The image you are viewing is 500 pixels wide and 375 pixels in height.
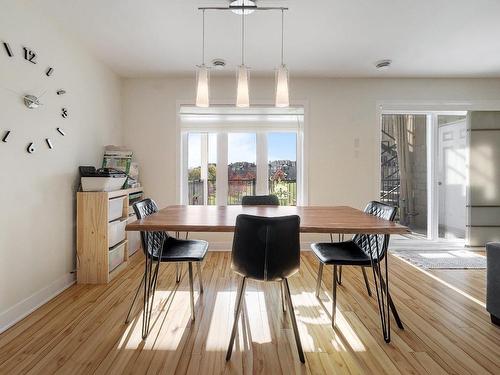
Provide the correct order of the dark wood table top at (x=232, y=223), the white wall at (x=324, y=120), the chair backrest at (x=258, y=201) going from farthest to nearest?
the white wall at (x=324, y=120), the chair backrest at (x=258, y=201), the dark wood table top at (x=232, y=223)

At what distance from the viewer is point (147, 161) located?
3.72m

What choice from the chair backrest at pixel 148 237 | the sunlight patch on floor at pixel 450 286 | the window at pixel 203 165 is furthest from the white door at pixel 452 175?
the chair backrest at pixel 148 237

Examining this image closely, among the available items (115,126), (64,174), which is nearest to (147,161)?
(115,126)

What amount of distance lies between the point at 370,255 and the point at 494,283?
1.00 metres

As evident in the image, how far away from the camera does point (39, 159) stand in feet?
7.29

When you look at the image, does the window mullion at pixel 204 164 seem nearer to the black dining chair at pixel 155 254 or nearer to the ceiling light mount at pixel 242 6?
the black dining chair at pixel 155 254

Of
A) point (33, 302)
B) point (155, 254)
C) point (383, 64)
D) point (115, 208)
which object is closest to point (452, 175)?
point (383, 64)

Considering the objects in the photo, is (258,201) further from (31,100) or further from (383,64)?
(383,64)

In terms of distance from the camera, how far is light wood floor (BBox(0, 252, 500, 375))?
1.52 metres

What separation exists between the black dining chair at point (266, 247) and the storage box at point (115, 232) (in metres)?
1.72

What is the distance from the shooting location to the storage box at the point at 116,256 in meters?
2.74

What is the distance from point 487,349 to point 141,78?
431 cm

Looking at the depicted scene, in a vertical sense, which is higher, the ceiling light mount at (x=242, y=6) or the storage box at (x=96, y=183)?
the ceiling light mount at (x=242, y=6)

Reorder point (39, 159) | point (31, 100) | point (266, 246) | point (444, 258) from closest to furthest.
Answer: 1. point (266, 246)
2. point (31, 100)
3. point (39, 159)
4. point (444, 258)
